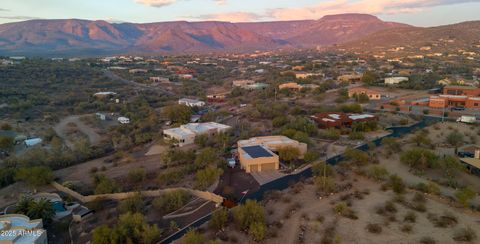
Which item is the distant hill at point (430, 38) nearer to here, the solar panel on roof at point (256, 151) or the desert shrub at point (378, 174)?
the desert shrub at point (378, 174)

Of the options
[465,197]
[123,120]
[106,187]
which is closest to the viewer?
[465,197]

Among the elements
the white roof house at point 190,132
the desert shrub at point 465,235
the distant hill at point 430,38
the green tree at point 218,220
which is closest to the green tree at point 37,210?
the green tree at point 218,220

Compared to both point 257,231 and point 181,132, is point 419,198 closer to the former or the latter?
point 257,231

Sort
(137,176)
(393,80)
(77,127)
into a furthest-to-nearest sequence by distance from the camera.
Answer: (393,80) → (77,127) → (137,176)

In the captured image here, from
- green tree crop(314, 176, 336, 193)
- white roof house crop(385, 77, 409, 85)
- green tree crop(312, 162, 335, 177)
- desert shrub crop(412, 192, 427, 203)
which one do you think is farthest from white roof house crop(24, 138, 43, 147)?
white roof house crop(385, 77, 409, 85)

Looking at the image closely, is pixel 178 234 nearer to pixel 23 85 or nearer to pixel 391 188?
pixel 391 188

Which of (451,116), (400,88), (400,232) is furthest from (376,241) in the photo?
(400,88)

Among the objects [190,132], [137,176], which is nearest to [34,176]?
[137,176]
